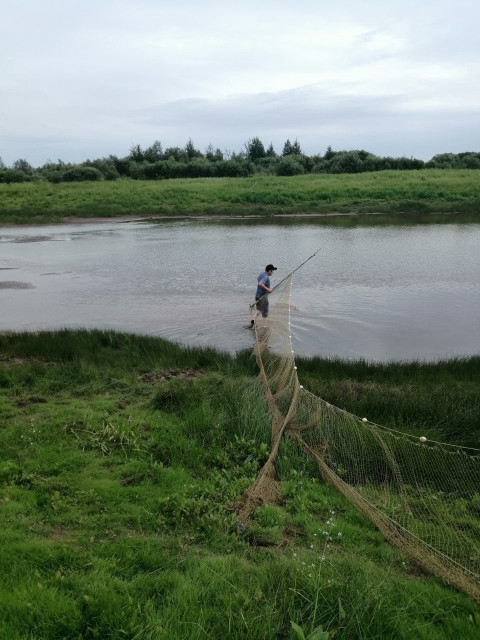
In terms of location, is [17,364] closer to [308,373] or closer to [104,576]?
[308,373]

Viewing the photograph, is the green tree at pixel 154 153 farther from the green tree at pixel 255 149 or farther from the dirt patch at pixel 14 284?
the dirt patch at pixel 14 284

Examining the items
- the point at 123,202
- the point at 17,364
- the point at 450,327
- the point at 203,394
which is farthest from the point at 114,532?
the point at 123,202

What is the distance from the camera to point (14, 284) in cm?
2341

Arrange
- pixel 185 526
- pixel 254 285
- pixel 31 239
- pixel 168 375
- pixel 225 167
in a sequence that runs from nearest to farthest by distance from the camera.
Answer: pixel 185 526
pixel 168 375
pixel 254 285
pixel 31 239
pixel 225 167

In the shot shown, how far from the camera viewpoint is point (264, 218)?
46688 mm

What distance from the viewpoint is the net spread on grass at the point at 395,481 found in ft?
17.9

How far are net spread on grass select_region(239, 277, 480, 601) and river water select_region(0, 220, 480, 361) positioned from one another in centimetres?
575

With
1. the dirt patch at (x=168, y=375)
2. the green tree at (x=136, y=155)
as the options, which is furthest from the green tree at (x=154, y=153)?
the dirt patch at (x=168, y=375)

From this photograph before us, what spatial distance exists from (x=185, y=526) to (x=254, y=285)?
16.9 meters

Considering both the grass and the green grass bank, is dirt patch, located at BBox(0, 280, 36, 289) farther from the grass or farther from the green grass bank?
the green grass bank

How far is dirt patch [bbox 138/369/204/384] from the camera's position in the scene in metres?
11.1

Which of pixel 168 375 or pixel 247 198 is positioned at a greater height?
pixel 247 198

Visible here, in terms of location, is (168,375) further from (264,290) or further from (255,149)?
(255,149)

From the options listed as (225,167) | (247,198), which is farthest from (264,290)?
(225,167)
